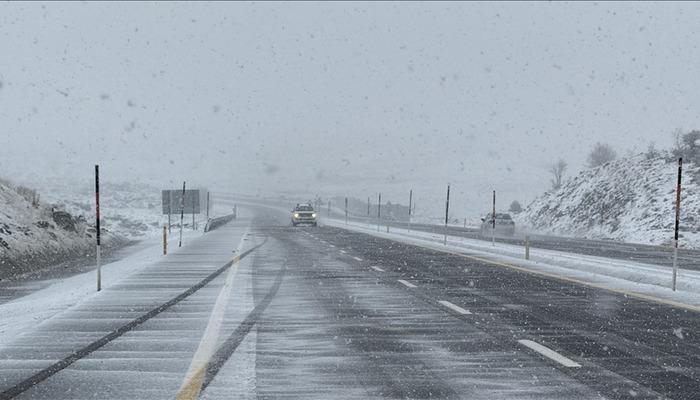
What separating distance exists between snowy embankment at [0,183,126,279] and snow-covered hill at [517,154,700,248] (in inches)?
1284

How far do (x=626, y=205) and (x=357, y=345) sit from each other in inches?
2213

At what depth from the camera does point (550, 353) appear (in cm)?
891

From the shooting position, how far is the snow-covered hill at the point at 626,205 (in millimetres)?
53594

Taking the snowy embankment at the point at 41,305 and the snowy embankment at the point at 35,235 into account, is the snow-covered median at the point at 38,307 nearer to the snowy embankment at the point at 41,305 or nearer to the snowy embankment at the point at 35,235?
the snowy embankment at the point at 41,305

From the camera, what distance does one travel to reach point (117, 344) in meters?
9.63

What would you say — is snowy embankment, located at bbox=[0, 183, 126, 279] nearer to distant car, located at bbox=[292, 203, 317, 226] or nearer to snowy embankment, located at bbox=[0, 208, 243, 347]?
snowy embankment, located at bbox=[0, 208, 243, 347]

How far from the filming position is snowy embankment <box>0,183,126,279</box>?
27672 mm

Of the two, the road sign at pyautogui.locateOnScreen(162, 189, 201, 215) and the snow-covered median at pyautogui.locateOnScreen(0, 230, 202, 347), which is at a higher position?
the road sign at pyautogui.locateOnScreen(162, 189, 201, 215)

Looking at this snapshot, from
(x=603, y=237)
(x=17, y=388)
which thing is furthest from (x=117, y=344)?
(x=603, y=237)

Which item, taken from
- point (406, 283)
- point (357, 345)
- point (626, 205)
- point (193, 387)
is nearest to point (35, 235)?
point (406, 283)

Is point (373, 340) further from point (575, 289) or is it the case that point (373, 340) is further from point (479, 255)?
point (479, 255)

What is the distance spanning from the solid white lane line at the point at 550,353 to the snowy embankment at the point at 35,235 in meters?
19.0

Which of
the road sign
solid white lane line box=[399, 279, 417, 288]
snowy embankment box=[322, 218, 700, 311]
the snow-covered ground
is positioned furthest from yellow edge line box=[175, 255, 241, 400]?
the road sign

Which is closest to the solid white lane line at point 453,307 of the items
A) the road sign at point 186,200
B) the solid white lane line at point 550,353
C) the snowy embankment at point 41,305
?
the solid white lane line at point 550,353
